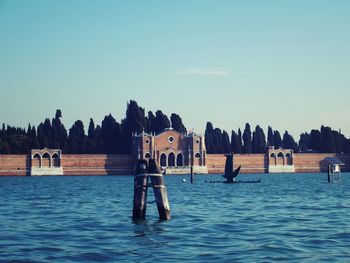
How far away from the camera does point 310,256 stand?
9.52 m

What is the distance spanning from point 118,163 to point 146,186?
62809 mm

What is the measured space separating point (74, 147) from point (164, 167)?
12359mm

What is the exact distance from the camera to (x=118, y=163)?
251ft

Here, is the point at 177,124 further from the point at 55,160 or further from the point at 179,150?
the point at 55,160

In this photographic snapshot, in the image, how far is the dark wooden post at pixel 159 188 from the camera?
551 inches

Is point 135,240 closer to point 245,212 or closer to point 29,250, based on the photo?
point 29,250

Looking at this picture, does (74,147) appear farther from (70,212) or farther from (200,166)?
(70,212)

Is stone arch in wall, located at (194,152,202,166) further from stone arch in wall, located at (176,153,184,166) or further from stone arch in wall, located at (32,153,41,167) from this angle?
stone arch in wall, located at (32,153,41,167)

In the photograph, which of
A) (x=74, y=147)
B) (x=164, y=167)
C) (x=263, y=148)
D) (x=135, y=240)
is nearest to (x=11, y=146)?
(x=74, y=147)

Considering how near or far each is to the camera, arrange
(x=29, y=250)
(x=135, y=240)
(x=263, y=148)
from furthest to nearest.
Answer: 1. (x=263, y=148)
2. (x=135, y=240)
3. (x=29, y=250)

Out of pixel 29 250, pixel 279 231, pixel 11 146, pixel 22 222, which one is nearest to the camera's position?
pixel 29 250

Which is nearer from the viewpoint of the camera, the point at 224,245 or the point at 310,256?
the point at 310,256

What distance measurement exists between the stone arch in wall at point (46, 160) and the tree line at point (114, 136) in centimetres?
167

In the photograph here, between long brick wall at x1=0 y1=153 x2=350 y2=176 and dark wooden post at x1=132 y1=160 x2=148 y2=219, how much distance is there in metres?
60.4
